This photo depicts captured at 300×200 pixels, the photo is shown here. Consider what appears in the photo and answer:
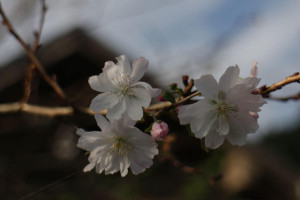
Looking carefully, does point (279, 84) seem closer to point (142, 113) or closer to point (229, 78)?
point (229, 78)

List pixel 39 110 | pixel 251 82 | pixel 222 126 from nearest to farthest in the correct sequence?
pixel 251 82 < pixel 222 126 < pixel 39 110

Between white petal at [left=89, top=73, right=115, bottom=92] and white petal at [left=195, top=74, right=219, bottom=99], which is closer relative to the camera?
white petal at [left=195, top=74, right=219, bottom=99]

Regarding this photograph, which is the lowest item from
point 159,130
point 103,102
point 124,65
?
point 159,130

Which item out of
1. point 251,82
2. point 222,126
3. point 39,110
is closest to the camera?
point 251,82

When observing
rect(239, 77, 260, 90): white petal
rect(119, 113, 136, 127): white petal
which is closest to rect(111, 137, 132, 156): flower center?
rect(119, 113, 136, 127): white petal

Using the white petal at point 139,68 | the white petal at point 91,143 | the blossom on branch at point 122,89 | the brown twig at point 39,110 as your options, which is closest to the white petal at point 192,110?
the blossom on branch at point 122,89

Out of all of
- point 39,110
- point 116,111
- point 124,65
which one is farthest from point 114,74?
point 39,110

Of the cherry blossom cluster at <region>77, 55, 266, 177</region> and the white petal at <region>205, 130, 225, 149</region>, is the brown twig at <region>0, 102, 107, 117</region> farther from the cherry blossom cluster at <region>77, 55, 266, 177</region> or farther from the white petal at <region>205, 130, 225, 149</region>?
the white petal at <region>205, 130, 225, 149</region>
